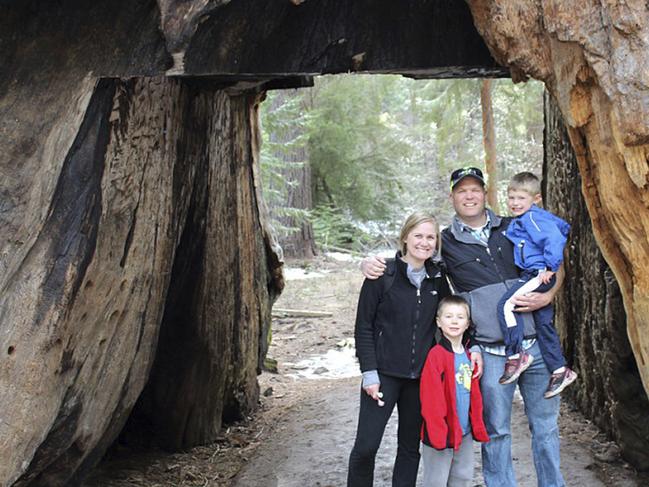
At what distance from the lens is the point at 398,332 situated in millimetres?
4242

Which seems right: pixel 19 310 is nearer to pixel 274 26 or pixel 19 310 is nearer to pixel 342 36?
pixel 274 26

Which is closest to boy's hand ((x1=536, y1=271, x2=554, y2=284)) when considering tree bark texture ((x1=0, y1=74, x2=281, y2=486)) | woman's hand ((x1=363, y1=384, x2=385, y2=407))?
woman's hand ((x1=363, y1=384, x2=385, y2=407))

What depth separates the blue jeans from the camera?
409 cm

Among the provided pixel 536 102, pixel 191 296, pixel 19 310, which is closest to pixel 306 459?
pixel 191 296

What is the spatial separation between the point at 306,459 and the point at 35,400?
2.54 meters

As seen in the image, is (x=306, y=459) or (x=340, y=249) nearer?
(x=306, y=459)

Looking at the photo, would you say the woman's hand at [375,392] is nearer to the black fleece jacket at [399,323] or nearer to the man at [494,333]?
the black fleece jacket at [399,323]

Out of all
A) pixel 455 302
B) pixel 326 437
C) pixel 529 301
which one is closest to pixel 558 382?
pixel 529 301

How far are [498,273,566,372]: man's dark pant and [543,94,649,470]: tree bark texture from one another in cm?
150

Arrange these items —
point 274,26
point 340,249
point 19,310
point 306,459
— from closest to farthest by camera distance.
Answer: point 19,310 < point 274,26 < point 306,459 < point 340,249

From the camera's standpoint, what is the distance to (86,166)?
4.27 metres

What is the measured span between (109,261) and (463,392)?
7.13ft

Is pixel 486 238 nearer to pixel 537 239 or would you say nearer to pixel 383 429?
pixel 537 239

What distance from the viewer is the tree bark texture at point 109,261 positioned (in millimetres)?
4035
